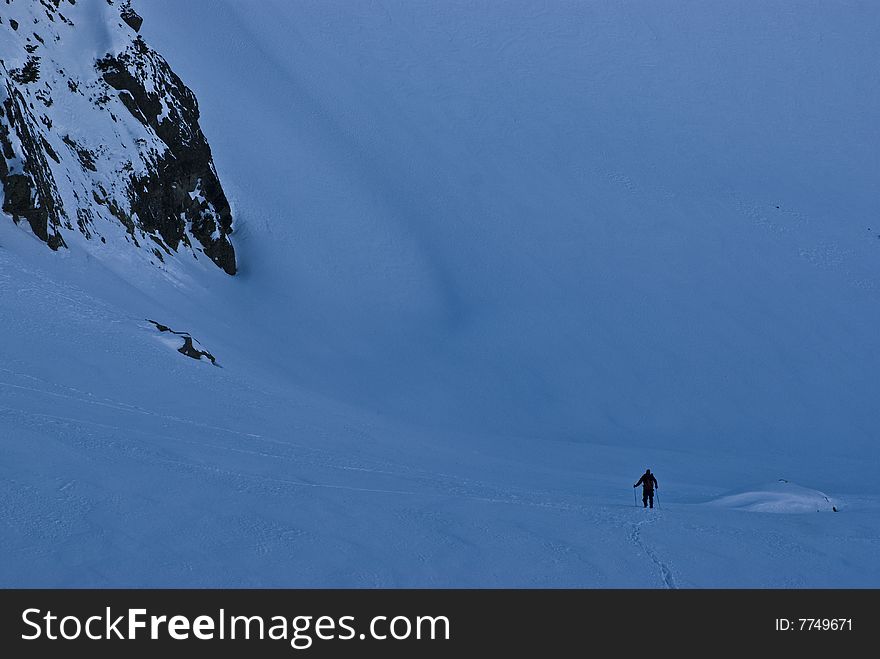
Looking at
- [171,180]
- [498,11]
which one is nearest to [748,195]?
[498,11]

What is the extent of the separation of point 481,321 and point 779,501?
45.8 feet

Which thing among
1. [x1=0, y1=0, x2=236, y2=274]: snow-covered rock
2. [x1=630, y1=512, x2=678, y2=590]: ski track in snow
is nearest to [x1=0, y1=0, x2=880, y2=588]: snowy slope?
[x1=630, y1=512, x2=678, y2=590]: ski track in snow

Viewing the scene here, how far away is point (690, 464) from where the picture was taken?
821 inches

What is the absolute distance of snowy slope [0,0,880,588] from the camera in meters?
10.5

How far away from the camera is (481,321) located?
28297 millimetres

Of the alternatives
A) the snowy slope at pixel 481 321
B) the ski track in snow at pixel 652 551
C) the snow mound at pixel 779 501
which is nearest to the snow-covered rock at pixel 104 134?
the snowy slope at pixel 481 321

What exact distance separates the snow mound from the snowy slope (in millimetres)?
84

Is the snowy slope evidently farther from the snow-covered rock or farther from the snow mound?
the snow-covered rock

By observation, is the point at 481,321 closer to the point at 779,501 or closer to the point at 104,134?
the point at 104,134

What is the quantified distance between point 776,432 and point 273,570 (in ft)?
61.2

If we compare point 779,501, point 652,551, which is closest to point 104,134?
point 779,501

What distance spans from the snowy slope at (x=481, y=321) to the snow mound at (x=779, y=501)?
84 millimetres
